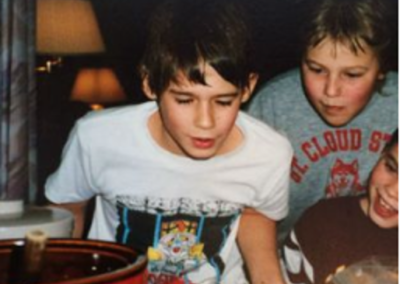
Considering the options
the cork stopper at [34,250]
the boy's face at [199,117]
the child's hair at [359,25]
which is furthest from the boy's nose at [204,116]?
the cork stopper at [34,250]

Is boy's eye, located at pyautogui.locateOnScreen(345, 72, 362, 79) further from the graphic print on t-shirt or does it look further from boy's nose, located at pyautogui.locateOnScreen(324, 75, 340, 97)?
the graphic print on t-shirt

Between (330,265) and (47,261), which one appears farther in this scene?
(330,265)

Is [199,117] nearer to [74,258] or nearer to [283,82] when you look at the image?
[283,82]

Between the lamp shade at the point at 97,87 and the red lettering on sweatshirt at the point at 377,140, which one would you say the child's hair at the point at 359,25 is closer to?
the red lettering on sweatshirt at the point at 377,140

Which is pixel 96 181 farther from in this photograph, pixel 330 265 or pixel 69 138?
pixel 330 265

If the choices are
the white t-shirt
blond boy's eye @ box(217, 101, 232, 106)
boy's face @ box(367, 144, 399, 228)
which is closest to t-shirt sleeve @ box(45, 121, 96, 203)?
the white t-shirt

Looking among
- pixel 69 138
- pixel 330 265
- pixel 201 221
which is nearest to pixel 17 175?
pixel 69 138
